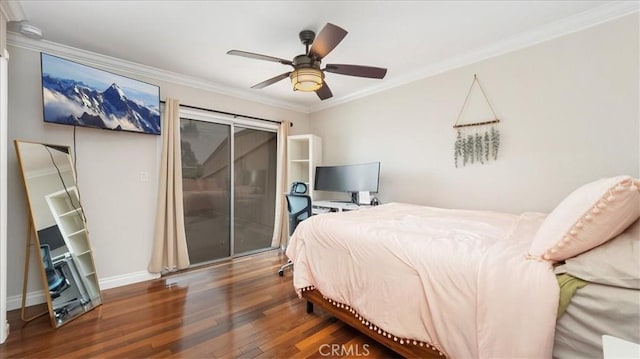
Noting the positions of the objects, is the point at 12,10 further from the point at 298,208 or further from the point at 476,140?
the point at 476,140

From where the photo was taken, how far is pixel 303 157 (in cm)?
464

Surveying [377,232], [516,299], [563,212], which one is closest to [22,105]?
[377,232]

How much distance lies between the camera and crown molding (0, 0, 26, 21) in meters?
1.84

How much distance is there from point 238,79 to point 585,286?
3.54m

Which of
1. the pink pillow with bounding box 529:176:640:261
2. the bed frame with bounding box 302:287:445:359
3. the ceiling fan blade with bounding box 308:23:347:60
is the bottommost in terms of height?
the bed frame with bounding box 302:287:445:359

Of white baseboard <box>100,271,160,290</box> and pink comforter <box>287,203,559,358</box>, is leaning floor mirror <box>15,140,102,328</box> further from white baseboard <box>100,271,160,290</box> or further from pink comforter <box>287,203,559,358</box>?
pink comforter <box>287,203,559,358</box>

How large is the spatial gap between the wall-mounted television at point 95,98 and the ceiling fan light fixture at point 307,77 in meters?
1.81

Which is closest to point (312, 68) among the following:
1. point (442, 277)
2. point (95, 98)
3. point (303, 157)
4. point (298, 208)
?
point (298, 208)

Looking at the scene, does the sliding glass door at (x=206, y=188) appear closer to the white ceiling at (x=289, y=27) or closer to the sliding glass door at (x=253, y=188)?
the sliding glass door at (x=253, y=188)

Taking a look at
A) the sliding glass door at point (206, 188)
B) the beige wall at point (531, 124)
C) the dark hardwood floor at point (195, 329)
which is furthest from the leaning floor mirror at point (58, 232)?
the beige wall at point (531, 124)

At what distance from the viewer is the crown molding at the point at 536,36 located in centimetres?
192

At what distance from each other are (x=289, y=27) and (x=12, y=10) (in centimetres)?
206

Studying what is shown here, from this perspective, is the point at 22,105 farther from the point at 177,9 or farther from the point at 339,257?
the point at 339,257
